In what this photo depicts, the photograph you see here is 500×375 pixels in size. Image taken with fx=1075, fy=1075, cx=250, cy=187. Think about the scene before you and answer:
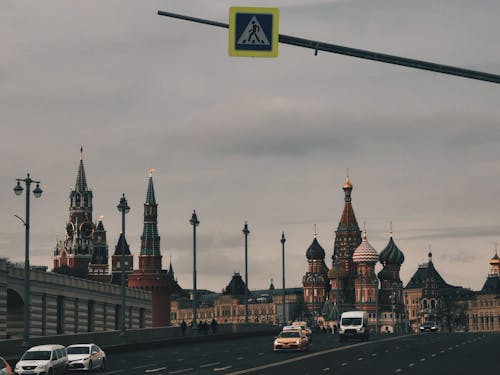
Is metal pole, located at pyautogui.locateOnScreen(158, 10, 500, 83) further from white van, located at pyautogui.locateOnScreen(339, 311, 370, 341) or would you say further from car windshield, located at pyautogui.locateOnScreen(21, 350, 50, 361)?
white van, located at pyautogui.locateOnScreen(339, 311, 370, 341)

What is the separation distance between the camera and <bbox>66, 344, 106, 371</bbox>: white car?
46062mm

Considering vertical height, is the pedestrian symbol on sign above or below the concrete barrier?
above

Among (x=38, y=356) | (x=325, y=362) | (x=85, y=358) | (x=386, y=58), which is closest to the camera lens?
(x=386, y=58)

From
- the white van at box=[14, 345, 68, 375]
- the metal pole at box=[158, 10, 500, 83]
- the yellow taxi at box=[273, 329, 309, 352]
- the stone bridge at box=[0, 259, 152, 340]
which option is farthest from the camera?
the stone bridge at box=[0, 259, 152, 340]

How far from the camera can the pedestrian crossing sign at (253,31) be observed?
20938 mm

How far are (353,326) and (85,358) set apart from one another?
39.6 m

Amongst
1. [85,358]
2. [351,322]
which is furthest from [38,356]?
[351,322]

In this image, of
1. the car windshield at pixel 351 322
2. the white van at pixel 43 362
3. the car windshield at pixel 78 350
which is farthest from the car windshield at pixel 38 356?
the car windshield at pixel 351 322

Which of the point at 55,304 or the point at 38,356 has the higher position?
the point at 55,304

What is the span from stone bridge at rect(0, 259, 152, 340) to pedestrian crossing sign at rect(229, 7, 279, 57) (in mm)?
82656

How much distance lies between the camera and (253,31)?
68.9 feet

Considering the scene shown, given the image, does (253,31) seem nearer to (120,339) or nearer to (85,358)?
(85,358)

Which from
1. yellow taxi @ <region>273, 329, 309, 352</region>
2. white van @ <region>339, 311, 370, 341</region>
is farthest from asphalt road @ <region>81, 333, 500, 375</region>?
white van @ <region>339, 311, 370, 341</region>

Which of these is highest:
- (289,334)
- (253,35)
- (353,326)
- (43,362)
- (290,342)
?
(253,35)
